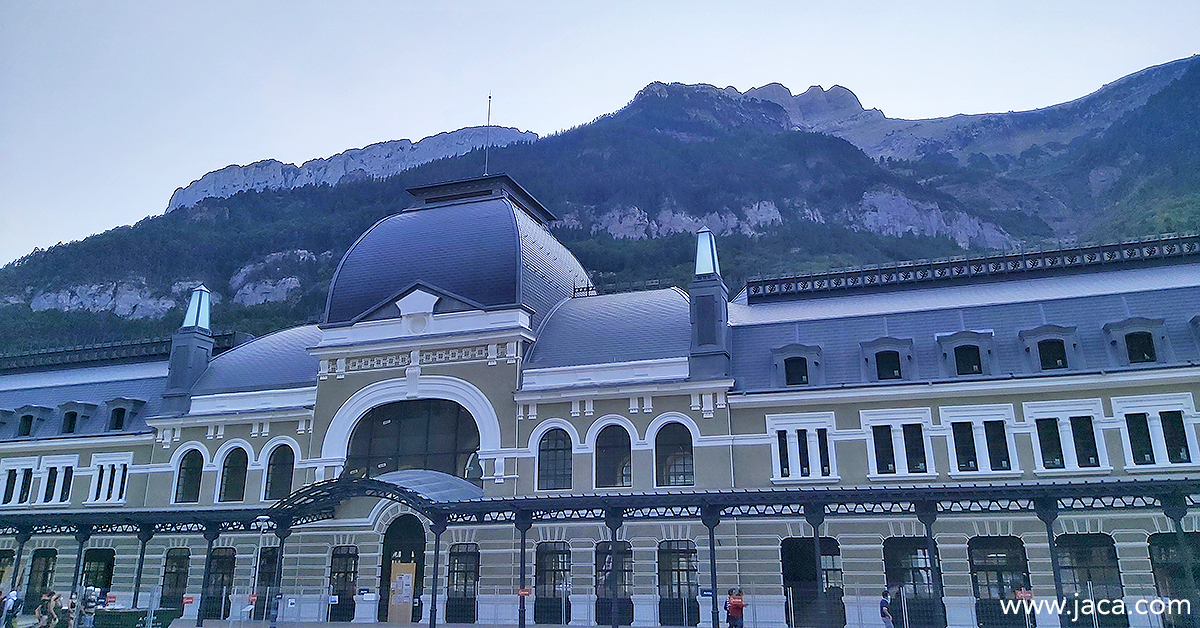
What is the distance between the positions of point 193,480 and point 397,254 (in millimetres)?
14256

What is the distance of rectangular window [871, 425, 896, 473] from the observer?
104 feet

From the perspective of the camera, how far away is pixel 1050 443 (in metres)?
30.5

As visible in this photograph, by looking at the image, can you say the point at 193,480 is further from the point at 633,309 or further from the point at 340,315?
the point at 633,309

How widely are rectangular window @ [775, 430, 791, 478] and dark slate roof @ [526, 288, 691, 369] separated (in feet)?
15.5

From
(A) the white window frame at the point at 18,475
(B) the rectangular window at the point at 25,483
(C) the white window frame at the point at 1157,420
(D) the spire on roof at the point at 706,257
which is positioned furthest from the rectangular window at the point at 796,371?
(B) the rectangular window at the point at 25,483

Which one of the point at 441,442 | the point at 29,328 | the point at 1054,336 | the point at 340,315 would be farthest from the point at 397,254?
the point at 29,328

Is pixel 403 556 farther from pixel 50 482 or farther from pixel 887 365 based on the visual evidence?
pixel 50 482

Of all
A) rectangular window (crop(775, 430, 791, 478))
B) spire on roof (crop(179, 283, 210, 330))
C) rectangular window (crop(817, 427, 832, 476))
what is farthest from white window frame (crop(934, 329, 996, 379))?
spire on roof (crop(179, 283, 210, 330))

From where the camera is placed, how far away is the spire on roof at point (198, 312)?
4462cm

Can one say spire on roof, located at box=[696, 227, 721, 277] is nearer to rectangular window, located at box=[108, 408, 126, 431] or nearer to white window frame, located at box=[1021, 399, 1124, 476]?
white window frame, located at box=[1021, 399, 1124, 476]

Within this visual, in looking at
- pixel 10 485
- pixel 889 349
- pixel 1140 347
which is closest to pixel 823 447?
pixel 889 349

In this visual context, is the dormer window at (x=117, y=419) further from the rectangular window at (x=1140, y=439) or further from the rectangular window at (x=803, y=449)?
the rectangular window at (x=1140, y=439)

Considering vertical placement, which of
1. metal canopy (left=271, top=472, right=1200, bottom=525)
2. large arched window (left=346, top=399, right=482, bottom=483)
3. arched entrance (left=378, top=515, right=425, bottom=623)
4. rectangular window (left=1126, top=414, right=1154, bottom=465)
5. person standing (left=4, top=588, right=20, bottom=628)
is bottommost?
person standing (left=4, top=588, right=20, bottom=628)

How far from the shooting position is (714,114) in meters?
175
